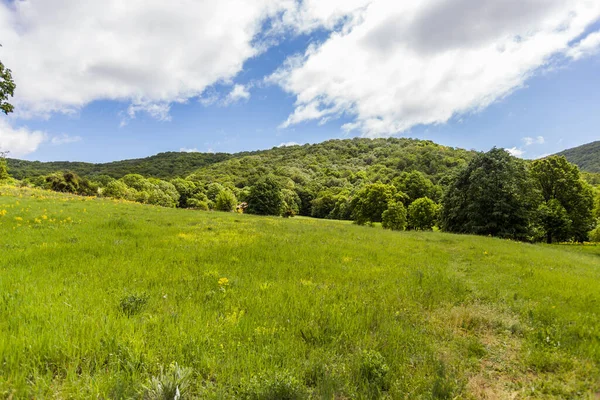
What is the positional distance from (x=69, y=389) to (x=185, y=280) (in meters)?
4.02

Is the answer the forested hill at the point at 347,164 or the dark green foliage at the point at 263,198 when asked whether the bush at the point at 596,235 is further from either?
the forested hill at the point at 347,164

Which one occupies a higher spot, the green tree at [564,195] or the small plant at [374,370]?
the green tree at [564,195]

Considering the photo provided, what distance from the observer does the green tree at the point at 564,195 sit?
37594mm

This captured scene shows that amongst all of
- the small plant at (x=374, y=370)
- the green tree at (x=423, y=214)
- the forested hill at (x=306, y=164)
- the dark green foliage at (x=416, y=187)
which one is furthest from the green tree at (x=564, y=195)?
the forested hill at (x=306, y=164)

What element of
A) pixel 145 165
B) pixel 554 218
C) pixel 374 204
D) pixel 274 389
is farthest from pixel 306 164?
pixel 274 389

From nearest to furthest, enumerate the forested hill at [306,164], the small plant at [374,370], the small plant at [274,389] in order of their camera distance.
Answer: the small plant at [274,389] → the small plant at [374,370] → the forested hill at [306,164]

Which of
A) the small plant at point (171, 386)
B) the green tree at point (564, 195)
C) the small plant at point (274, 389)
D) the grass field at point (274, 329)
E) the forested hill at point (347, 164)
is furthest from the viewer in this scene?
the forested hill at point (347, 164)

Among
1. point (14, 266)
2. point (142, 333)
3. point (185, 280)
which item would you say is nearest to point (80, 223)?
point (14, 266)

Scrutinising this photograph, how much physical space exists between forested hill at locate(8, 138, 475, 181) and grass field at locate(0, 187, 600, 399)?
371ft

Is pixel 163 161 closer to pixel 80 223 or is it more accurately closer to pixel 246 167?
pixel 246 167

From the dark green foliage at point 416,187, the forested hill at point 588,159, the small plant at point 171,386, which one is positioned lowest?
the small plant at point 171,386

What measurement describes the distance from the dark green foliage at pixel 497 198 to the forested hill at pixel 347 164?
7298 cm

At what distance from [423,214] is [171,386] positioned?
53839 millimetres

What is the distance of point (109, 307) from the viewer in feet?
16.3
